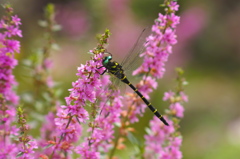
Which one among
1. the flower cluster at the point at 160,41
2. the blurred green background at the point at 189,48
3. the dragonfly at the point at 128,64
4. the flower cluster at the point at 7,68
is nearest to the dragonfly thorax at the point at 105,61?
the dragonfly at the point at 128,64

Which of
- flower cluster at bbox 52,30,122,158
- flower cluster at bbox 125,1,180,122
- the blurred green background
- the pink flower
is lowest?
flower cluster at bbox 52,30,122,158

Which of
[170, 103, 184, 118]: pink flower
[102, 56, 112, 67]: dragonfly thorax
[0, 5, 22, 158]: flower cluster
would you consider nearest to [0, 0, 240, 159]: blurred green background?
[170, 103, 184, 118]: pink flower

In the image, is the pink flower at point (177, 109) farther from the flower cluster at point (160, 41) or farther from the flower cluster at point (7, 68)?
the flower cluster at point (7, 68)

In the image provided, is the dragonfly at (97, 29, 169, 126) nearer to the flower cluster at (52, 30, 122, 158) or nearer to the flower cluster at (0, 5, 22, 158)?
the flower cluster at (52, 30, 122, 158)

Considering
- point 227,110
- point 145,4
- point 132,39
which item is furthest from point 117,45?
point 227,110

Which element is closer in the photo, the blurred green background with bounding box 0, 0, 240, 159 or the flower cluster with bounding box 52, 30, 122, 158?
the flower cluster with bounding box 52, 30, 122, 158
